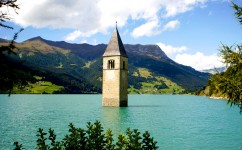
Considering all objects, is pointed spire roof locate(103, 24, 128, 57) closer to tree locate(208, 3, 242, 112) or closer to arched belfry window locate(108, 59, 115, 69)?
arched belfry window locate(108, 59, 115, 69)

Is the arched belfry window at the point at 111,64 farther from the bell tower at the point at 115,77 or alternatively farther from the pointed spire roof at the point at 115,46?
the pointed spire roof at the point at 115,46

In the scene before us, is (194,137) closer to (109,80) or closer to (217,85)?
(217,85)

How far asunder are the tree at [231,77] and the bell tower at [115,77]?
5329 cm

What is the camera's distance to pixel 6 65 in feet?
22.0

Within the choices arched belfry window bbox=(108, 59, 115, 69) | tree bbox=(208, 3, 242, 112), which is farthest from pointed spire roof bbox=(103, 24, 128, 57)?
tree bbox=(208, 3, 242, 112)

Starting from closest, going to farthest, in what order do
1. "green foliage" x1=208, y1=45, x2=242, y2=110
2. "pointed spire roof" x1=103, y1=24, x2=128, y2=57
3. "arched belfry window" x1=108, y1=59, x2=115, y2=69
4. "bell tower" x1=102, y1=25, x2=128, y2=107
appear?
1. "green foliage" x1=208, y1=45, x2=242, y2=110
2. "bell tower" x1=102, y1=25, x2=128, y2=107
3. "arched belfry window" x1=108, y1=59, x2=115, y2=69
4. "pointed spire roof" x1=103, y1=24, x2=128, y2=57

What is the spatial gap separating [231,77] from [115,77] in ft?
181

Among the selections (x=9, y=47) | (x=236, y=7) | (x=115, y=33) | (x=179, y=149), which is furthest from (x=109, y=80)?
(x=9, y=47)

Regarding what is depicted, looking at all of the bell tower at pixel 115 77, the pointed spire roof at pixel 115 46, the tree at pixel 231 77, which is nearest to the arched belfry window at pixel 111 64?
the bell tower at pixel 115 77

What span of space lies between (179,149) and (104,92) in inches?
1923

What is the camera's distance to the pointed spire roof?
241 ft

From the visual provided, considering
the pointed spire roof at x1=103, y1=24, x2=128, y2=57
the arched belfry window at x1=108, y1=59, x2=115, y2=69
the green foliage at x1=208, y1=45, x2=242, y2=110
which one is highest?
the pointed spire roof at x1=103, y1=24, x2=128, y2=57

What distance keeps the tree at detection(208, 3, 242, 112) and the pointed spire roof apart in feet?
181

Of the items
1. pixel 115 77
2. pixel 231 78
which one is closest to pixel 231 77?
pixel 231 78
